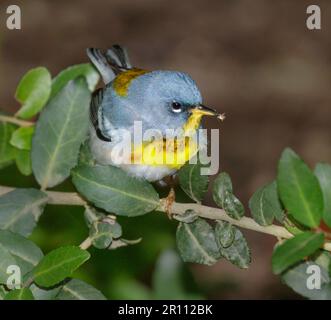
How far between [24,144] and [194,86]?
71 centimetres

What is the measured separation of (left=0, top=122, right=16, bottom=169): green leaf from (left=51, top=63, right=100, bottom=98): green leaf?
234 millimetres

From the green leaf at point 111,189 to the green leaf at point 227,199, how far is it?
268 mm

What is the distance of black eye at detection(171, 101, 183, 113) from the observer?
3.10 metres

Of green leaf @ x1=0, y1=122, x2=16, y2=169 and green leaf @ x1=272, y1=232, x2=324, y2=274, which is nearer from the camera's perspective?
green leaf @ x1=272, y1=232, x2=324, y2=274

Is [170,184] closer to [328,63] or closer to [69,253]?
[69,253]

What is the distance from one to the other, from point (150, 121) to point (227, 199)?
1.02 meters

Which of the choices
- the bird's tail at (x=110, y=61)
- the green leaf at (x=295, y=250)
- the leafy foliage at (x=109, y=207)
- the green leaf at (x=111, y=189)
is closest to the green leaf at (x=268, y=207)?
the leafy foliage at (x=109, y=207)

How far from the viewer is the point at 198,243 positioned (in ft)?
7.99

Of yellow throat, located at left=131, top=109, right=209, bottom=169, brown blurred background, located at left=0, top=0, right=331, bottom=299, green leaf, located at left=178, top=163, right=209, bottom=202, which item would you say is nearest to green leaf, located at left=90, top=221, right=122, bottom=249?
green leaf, located at left=178, top=163, right=209, bottom=202

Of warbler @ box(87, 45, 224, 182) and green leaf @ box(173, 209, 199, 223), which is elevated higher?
warbler @ box(87, 45, 224, 182)

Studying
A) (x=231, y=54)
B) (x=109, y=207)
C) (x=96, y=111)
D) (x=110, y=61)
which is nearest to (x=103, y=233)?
(x=109, y=207)

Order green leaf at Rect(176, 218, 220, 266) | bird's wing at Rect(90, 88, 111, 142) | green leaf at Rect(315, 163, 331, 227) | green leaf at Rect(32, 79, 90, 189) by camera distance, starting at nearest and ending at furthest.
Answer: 1. green leaf at Rect(315, 163, 331, 227)
2. green leaf at Rect(176, 218, 220, 266)
3. green leaf at Rect(32, 79, 90, 189)
4. bird's wing at Rect(90, 88, 111, 142)

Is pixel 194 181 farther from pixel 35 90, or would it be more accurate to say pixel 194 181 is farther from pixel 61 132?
pixel 35 90

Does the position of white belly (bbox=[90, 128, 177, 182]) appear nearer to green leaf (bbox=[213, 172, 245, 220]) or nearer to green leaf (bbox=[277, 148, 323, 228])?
green leaf (bbox=[213, 172, 245, 220])
